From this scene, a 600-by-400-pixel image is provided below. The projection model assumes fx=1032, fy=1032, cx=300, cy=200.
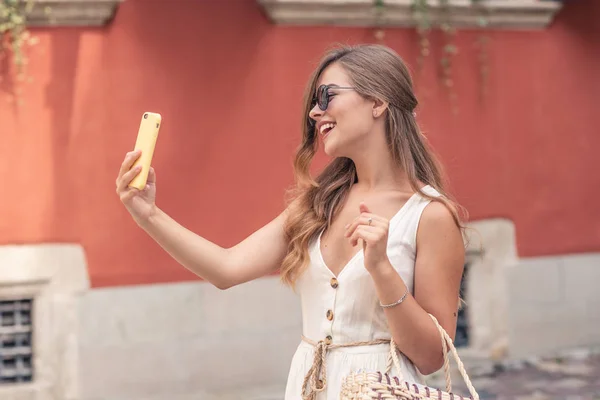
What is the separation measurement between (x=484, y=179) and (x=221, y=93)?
2.14 m

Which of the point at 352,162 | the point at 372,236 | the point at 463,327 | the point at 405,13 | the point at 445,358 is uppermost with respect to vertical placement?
the point at 405,13

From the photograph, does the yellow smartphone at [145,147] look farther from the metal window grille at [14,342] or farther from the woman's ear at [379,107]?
the metal window grille at [14,342]

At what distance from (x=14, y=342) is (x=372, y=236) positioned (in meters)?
4.48

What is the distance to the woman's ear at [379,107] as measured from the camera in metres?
2.83

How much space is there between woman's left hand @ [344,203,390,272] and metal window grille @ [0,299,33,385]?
14.3 ft

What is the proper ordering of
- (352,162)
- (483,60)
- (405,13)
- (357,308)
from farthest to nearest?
1. (483,60)
2. (405,13)
3. (352,162)
4. (357,308)

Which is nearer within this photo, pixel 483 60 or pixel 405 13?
pixel 405 13

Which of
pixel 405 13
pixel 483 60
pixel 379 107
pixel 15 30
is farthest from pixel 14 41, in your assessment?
pixel 379 107

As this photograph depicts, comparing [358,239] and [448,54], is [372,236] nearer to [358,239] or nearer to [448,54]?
[358,239]

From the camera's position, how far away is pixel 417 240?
274 cm

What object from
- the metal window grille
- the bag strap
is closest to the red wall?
the metal window grille

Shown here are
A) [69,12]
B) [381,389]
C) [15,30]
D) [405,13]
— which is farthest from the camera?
[405,13]

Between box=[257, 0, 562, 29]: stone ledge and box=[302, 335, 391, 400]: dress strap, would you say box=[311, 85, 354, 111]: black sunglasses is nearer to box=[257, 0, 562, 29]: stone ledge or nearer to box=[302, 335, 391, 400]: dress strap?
box=[302, 335, 391, 400]: dress strap

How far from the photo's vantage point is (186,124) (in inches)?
260
